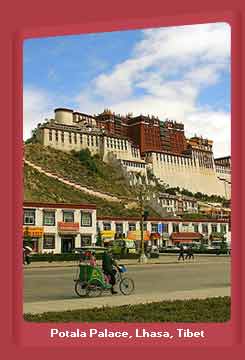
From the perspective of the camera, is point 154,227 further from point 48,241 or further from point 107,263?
point 107,263

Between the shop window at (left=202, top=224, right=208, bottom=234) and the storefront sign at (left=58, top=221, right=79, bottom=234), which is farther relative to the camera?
the shop window at (left=202, top=224, right=208, bottom=234)

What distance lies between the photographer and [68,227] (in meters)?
35.1

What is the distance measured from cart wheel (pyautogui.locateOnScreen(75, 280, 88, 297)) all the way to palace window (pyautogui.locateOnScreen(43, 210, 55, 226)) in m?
23.9

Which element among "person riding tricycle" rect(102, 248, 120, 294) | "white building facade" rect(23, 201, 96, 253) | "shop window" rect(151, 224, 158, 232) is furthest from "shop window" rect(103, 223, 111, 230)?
"person riding tricycle" rect(102, 248, 120, 294)

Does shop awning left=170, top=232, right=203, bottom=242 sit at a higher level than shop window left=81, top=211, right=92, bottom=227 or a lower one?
lower

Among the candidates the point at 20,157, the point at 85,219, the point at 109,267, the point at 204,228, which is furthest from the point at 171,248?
the point at 20,157

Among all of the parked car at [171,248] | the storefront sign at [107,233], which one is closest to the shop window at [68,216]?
the storefront sign at [107,233]

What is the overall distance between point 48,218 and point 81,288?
2515 cm

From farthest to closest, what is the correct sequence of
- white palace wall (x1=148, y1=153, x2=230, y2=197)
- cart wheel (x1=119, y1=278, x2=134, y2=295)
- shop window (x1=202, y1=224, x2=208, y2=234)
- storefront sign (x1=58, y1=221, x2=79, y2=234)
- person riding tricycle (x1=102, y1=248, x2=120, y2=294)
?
white palace wall (x1=148, y1=153, x2=230, y2=197) → shop window (x1=202, y1=224, x2=208, y2=234) → storefront sign (x1=58, y1=221, x2=79, y2=234) → cart wheel (x1=119, y1=278, x2=134, y2=295) → person riding tricycle (x1=102, y1=248, x2=120, y2=294)

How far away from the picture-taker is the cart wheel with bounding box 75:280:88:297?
12344 mm

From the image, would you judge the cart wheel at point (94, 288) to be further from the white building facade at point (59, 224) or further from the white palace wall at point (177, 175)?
the white palace wall at point (177, 175)

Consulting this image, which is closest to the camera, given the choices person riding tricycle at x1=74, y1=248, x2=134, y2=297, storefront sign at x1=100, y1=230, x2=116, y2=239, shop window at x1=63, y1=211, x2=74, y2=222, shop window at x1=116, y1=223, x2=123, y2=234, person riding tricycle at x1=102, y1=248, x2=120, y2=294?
person riding tricycle at x1=74, y1=248, x2=134, y2=297

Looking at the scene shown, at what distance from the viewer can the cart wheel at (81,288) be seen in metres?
12.3

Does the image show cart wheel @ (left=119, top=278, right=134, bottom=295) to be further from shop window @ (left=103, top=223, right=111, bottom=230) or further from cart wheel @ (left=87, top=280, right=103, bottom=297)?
shop window @ (left=103, top=223, right=111, bottom=230)
